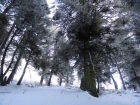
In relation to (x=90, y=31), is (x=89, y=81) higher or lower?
lower

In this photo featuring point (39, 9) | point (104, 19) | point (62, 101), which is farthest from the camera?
point (39, 9)

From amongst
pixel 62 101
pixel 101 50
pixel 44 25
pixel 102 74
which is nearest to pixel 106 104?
pixel 62 101

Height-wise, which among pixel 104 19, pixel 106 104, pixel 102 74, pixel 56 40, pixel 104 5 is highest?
pixel 104 5

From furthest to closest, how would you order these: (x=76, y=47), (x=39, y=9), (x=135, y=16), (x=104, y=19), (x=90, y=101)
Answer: (x=39, y=9) < (x=76, y=47) < (x=104, y=19) < (x=135, y=16) < (x=90, y=101)

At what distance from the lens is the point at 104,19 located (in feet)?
34.6

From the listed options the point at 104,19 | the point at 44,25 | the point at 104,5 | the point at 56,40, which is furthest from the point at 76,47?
the point at 44,25

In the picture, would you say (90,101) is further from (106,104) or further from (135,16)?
(135,16)

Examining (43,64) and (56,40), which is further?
(43,64)

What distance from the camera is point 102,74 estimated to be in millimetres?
13086

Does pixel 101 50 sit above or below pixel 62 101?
above

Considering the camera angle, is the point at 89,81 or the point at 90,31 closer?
the point at 89,81

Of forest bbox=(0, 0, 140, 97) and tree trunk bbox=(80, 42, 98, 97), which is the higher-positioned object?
forest bbox=(0, 0, 140, 97)

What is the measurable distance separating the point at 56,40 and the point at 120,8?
5.39 metres

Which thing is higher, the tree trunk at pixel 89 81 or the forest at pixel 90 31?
the forest at pixel 90 31
